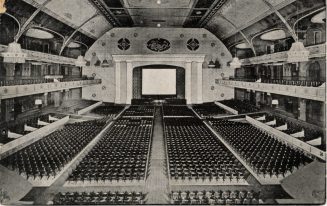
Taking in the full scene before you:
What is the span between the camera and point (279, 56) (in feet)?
58.9

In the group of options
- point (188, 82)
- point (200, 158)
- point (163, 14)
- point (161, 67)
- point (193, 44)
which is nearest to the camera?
point (200, 158)

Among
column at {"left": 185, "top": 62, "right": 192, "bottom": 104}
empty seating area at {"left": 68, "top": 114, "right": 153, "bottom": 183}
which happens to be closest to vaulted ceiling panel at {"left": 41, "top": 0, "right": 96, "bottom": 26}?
empty seating area at {"left": 68, "top": 114, "right": 153, "bottom": 183}

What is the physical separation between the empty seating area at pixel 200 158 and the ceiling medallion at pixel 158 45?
11.6 metres

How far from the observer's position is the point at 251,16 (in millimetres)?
17875

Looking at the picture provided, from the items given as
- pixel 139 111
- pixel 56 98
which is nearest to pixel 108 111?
pixel 139 111

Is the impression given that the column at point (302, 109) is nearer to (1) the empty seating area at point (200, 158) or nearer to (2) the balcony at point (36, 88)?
(1) the empty seating area at point (200, 158)

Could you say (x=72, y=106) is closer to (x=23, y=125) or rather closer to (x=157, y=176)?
(x=23, y=125)

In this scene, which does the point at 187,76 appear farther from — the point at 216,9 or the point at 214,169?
the point at 214,169

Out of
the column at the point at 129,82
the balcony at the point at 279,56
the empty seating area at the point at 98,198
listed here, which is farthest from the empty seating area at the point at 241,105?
the empty seating area at the point at 98,198

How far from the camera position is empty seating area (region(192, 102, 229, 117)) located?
21062 millimetres

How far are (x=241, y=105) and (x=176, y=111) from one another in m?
5.43

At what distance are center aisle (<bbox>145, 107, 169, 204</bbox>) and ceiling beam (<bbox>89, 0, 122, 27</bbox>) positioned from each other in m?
8.19

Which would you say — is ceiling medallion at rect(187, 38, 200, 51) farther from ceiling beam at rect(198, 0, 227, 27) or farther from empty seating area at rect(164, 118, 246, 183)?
empty seating area at rect(164, 118, 246, 183)

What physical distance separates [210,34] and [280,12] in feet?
39.6
